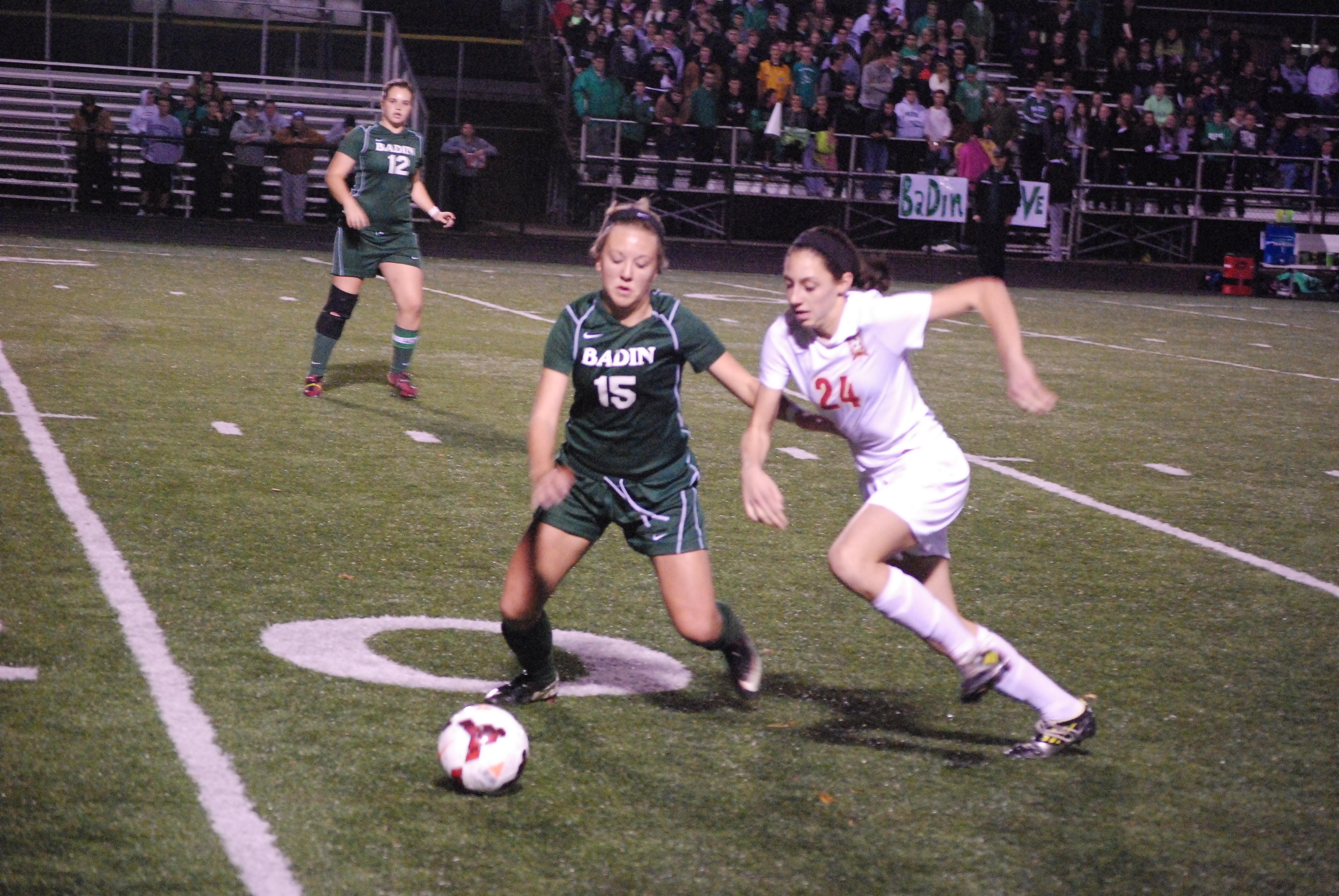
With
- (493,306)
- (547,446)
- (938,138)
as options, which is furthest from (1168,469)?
(938,138)

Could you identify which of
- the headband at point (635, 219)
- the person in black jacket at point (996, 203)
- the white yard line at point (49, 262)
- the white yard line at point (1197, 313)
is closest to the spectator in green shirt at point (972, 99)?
the person in black jacket at point (996, 203)

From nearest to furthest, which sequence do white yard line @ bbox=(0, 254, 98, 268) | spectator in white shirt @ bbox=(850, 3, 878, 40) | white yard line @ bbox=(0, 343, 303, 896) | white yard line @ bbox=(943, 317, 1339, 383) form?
white yard line @ bbox=(0, 343, 303, 896), white yard line @ bbox=(943, 317, 1339, 383), white yard line @ bbox=(0, 254, 98, 268), spectator in white shirt @ bbox=(850, 3, 878, 40)

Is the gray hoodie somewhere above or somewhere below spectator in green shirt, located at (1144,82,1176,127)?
below

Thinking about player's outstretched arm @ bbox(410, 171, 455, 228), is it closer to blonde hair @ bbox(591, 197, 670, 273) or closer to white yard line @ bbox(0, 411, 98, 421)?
white yard line @ bbox(0, 411, 98, 421)

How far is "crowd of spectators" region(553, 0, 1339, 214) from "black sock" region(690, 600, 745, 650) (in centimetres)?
2176

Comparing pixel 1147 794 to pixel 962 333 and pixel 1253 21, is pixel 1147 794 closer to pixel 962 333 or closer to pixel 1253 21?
pixel 962 333

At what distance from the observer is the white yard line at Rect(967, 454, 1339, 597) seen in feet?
23.2

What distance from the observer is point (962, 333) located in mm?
16938

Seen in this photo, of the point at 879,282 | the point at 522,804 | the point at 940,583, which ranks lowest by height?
the point at 522,804

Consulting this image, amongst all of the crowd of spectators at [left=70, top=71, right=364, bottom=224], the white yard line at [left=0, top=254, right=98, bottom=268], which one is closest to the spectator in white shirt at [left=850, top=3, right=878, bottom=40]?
the crowd of spectators at [left=70, top=71, right=364, bottom=224]

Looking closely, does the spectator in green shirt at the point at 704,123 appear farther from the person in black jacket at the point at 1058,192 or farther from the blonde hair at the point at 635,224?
the blonde hair at the point at 635,224


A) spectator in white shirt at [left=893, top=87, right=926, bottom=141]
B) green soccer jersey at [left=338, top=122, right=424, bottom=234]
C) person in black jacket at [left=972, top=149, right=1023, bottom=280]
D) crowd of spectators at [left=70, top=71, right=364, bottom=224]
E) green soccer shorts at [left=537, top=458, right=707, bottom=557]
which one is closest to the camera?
green soccer shorts at [left=537, top=458, right=707, bottom=557]

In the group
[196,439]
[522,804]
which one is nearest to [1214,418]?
[196,439]

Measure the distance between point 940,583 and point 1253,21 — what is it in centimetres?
3335
